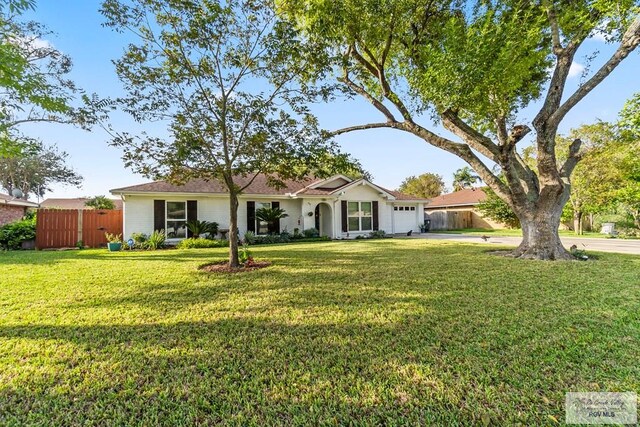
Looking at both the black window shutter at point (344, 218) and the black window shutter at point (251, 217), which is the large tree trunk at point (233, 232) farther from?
the black window shutter at point (344, 218)

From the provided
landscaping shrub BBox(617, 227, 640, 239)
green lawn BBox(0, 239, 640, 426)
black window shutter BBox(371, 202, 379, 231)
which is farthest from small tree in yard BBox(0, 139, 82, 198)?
landscaping shrub BBox(617, 227, 640, 239)

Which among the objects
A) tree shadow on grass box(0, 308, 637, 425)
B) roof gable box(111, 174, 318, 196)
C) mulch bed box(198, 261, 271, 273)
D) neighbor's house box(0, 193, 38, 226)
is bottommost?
tree shadow on grass box(0, 308, 637, 425)

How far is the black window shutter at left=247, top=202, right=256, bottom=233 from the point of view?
53.6 ft

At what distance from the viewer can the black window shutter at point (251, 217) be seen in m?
16.3

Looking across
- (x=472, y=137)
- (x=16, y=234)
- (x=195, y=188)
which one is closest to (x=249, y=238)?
(x=195, y=188)

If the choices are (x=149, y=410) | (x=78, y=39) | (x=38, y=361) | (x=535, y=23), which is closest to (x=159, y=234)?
(x=78, y=39)

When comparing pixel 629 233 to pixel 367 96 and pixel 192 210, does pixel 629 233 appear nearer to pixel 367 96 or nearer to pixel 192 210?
pixel 367 96

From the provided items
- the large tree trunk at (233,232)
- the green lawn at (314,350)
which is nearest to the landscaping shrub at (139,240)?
the green lawn at (314,350)

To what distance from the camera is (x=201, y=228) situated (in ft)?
48.0

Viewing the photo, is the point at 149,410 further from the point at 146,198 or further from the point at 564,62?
the point at 146,198

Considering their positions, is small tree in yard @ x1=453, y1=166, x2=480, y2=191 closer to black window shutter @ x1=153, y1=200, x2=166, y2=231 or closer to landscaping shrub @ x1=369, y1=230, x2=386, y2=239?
landscaping shrub @ x1=369, y1=230, x2=386, y2=239

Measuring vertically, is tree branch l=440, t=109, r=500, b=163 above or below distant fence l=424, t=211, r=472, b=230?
above

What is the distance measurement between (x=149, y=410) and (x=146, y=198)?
1411 centimetres

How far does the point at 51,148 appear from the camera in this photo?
31.4 meters
